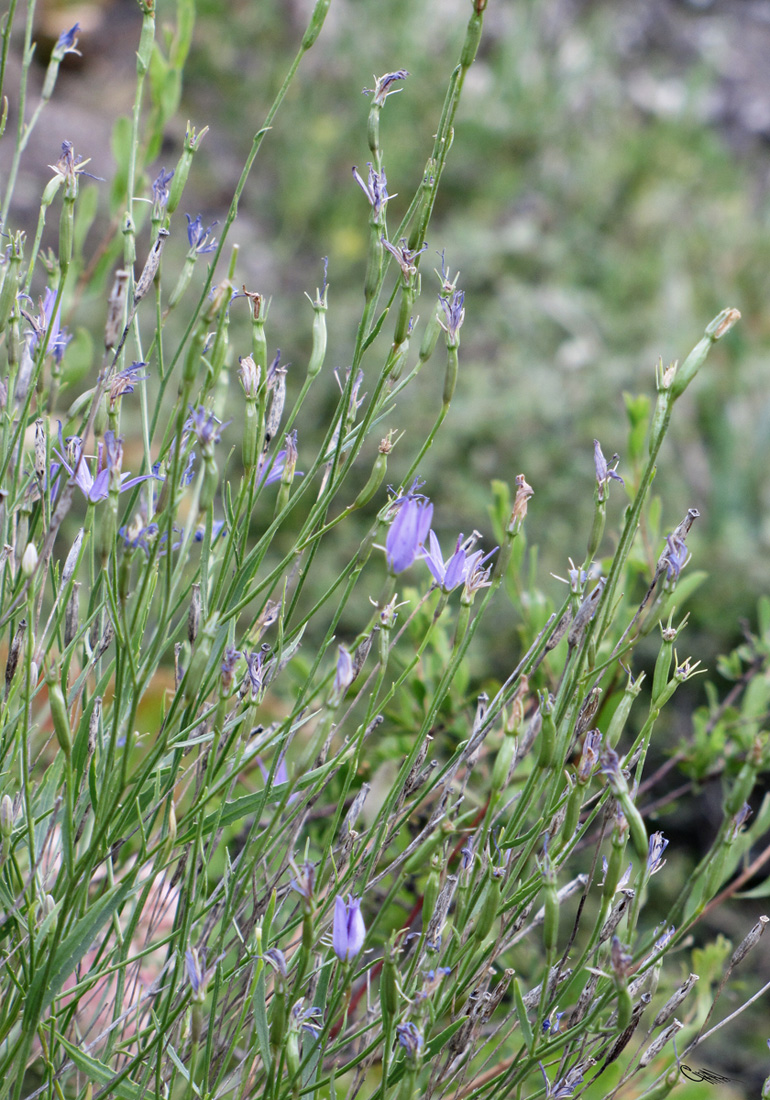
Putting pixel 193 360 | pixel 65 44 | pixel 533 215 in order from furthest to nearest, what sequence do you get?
1. pixel 533 215
2. pixel 65 44
3. pixel 193 360

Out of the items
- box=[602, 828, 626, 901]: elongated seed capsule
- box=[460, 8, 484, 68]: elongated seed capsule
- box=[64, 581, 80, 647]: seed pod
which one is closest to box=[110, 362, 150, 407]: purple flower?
box=[64, 581, 80, 647]: seed pod

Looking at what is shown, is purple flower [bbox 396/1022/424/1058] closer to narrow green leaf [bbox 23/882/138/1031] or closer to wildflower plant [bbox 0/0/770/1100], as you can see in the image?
wildflower plant [bbox 0/0/770/1100]

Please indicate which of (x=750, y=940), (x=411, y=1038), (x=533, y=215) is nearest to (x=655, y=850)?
(x=750, y=940)

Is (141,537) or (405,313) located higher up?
(405,313)

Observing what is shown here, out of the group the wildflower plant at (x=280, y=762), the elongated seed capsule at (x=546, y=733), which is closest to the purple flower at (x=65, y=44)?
the wildflower plant at (x=280, y=762)

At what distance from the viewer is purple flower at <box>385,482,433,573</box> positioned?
462mm

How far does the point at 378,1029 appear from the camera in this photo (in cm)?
51

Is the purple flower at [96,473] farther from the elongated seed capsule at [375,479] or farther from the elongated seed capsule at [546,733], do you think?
the elongated seed capsule at [546,733]

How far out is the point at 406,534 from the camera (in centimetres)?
47

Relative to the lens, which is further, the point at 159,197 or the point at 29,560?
the point at 159,197

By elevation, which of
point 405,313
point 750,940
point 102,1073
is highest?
point 405,313

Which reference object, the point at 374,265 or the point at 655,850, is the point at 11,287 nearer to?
the point at 374,265

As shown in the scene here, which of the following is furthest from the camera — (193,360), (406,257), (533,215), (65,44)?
(533,215)

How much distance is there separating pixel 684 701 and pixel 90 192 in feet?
4.53
